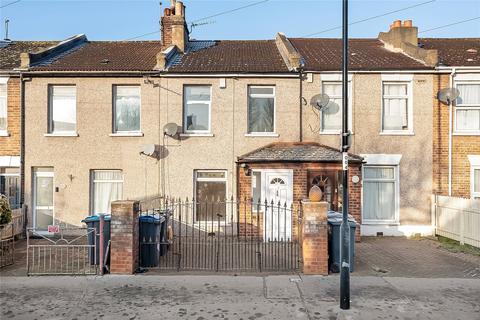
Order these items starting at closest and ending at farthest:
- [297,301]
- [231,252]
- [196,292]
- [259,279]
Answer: [297,301] < [196,292] < [259,279] < [231,252]

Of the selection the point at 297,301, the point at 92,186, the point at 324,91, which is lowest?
the point at 297,301

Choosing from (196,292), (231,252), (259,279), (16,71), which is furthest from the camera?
(16,71)

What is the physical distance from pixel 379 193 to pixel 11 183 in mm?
12758

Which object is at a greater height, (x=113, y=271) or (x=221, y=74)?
(x=221, y=74)

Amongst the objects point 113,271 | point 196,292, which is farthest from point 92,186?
point 196,292

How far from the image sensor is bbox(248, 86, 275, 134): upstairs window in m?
11.8

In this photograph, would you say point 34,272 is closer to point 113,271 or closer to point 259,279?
point 113,271

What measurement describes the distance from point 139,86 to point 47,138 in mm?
3585

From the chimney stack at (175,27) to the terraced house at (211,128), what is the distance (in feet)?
9.25

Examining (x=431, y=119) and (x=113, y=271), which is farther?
(x=431, y=119)

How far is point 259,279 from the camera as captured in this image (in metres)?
6.74

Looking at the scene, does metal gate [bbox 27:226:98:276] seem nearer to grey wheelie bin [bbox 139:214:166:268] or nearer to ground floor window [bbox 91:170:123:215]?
grey wheelie bin [bbox 139:214:166:268]

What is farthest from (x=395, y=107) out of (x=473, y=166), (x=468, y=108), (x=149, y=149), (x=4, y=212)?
(x=4, y=212)

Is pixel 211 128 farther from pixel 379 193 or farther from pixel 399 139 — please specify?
pixel 399 139
